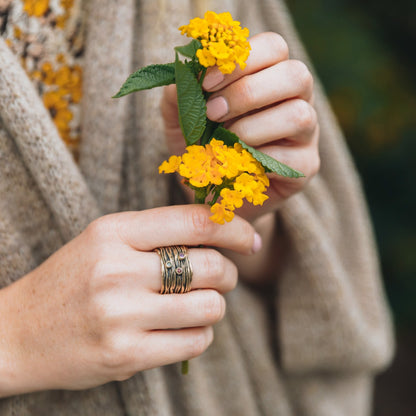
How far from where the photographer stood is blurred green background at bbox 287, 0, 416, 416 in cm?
112

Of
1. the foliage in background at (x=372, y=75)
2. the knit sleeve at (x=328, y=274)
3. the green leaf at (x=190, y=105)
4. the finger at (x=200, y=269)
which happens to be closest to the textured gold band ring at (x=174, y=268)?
the finger at (x=200, y=269)

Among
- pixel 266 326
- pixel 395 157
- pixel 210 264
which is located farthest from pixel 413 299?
pixel 210 264

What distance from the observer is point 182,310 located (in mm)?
404

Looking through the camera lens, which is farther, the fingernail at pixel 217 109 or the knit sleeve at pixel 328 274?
the knit sleeve at pixel 328 274

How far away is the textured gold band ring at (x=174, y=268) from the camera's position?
40cm

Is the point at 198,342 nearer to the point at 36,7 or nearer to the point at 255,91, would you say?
the point at 255,91

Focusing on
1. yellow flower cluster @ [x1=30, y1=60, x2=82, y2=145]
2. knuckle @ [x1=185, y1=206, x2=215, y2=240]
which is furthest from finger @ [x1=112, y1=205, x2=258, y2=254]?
yellow flower cluster @ [x1=30, y1=60, x2=82, y2=145]

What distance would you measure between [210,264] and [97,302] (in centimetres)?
11

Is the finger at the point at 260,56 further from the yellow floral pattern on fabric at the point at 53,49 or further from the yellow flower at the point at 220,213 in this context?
the yellow floral pattern on fabric at the point at 53,49

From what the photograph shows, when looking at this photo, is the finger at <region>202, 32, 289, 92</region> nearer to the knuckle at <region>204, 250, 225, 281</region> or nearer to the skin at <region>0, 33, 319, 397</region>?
the skin at <region>0, 33, 319, 397</region>

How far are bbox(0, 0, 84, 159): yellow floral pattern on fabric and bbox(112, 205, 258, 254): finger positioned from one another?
0.73 feet

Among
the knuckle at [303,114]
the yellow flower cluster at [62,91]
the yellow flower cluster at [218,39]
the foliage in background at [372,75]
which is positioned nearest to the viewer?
the yellow flower cluster at [218,39]

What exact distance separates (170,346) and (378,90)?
3.27ft

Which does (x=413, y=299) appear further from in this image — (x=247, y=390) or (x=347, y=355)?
(x=247, y=390)
